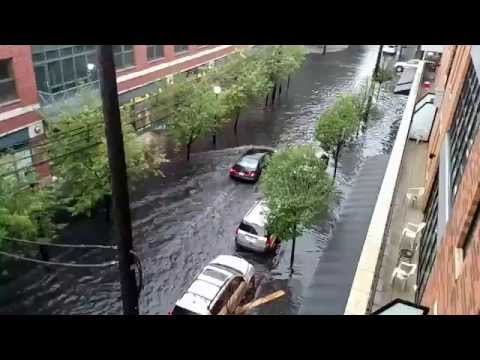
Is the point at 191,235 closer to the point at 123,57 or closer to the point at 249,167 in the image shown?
the point at 249,167

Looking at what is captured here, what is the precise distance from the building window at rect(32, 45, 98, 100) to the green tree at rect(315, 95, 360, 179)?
9.52m

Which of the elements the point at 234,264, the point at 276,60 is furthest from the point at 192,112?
the point at 276,60

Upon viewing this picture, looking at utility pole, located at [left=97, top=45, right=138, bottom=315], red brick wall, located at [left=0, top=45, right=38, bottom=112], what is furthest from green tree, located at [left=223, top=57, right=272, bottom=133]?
utility pole, located at [left=97, top=45, right=138, bottom=315]

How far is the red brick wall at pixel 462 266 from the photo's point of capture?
5008 millimetres

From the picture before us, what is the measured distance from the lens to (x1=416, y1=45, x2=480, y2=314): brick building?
552cm

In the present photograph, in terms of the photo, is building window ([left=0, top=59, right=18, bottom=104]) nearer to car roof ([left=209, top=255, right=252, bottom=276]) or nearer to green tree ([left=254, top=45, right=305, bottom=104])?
car roof ([left=209, top=255, right=252, bottom=276])

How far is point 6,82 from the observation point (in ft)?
54.7

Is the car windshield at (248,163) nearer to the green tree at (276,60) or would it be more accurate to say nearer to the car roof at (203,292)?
the car roof at (203,292)

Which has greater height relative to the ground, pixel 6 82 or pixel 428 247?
pixel 6 82

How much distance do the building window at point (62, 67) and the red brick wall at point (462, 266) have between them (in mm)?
14373

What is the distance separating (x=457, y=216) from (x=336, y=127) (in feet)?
43.2

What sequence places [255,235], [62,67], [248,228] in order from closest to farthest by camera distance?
[255,235]
[248,228]
[62,67]

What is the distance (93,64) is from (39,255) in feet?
28.7

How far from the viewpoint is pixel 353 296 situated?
748 centimetres
